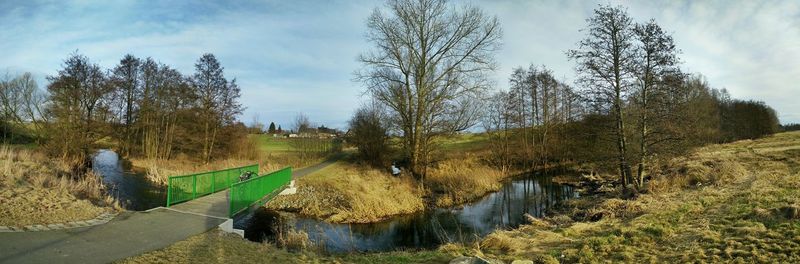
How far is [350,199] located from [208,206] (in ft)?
20.2

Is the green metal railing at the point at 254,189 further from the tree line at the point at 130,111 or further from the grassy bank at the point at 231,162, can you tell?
the tree line at the point at 130,111

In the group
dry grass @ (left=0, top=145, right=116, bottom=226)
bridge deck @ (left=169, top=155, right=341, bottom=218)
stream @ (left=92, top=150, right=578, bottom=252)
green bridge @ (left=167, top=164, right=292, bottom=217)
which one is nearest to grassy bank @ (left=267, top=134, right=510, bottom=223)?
stream @ (left=92, top=150, right=578, bottom=252)

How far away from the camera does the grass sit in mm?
6973

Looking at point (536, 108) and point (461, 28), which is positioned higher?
point (461, 28)

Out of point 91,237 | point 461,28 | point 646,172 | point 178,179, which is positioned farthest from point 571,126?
point 91,237

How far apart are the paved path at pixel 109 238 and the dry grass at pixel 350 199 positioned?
6.13 metres

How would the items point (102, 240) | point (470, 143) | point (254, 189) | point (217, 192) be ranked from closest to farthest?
point (102, 240) < point (254, 189) < point (217, 192) < point (470, 143)

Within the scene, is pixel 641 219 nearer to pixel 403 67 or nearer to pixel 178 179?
pixel 178 179

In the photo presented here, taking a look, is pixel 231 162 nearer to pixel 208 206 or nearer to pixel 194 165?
pixel 194 165

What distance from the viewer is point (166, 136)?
111ft

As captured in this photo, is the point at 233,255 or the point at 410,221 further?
the point at 410,221

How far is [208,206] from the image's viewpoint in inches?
493

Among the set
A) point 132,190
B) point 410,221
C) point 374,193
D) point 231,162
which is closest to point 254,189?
point 374,193

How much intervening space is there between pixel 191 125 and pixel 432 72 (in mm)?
20398
